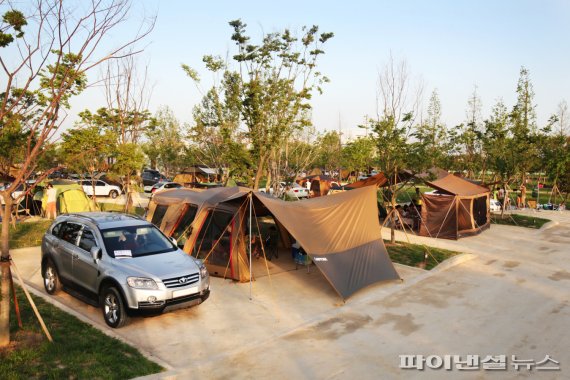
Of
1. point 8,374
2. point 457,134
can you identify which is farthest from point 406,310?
point 457,134

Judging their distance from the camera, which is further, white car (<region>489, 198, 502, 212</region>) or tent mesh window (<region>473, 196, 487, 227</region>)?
white car (<region>489, 198, 502, 212</region>)

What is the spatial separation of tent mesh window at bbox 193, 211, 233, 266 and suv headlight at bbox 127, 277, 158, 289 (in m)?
3.58

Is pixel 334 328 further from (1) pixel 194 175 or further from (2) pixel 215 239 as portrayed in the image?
(1) pixel 194 175

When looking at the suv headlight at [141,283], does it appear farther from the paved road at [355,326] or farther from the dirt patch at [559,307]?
the dirt patch at [559,307]

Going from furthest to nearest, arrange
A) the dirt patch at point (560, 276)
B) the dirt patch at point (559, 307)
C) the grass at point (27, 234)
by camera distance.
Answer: the grass at point (27, 234) < the dirt patch at point (560, 276) < the dirt patch at point (559, 307)

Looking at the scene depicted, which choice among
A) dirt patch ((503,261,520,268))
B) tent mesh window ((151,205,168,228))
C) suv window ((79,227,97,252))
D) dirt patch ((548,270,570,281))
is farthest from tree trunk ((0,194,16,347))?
dirt patch ((503,261,520,268))

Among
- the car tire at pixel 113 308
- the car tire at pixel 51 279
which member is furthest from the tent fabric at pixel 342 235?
the car tire at pixel 51 279

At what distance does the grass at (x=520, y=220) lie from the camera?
70.5 ft

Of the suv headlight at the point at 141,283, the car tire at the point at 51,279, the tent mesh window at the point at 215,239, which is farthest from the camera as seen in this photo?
the tent mesh window at the point at 215,239

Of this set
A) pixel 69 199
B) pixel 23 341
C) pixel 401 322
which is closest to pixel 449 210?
pixel 401 322

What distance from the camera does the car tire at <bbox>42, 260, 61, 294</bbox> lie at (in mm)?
9008

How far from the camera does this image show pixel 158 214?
1384 centimetres

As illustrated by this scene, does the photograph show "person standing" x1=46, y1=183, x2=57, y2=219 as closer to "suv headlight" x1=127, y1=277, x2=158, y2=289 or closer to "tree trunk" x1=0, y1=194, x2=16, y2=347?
"suv headlight" x1=127, y1=277, x2=158, y2=289

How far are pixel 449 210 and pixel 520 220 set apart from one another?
7257mm
